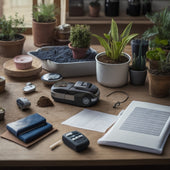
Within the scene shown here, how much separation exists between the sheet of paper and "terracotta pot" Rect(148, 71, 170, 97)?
0.86 ft

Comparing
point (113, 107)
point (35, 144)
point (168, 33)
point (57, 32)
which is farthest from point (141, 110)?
point (57, 32)

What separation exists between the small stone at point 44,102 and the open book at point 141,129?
31 centimetres

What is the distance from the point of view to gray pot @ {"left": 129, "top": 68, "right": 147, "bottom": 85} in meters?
1.54

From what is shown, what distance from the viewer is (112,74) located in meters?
1.50

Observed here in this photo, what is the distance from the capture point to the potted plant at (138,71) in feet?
5.04

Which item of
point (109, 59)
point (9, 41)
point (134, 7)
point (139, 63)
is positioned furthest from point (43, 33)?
point (134, 7)

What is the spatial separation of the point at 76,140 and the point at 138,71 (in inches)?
22.9

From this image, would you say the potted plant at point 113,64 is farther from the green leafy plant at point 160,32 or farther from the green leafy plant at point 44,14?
the green leafy plant at point 44,14

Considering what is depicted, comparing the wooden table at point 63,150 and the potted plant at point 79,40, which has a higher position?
the potted plant at point 79,40

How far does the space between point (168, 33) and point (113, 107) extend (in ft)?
2.02

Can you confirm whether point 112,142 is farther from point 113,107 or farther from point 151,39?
point 151,39

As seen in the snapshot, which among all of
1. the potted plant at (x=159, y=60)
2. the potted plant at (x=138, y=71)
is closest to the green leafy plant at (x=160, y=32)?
the potted plant at (x=159, y=60)

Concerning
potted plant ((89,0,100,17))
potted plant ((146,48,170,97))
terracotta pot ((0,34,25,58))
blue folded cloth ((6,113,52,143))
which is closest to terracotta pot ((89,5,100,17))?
potted plant ((89,0,100,17))

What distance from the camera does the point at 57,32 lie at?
6.56 ft
